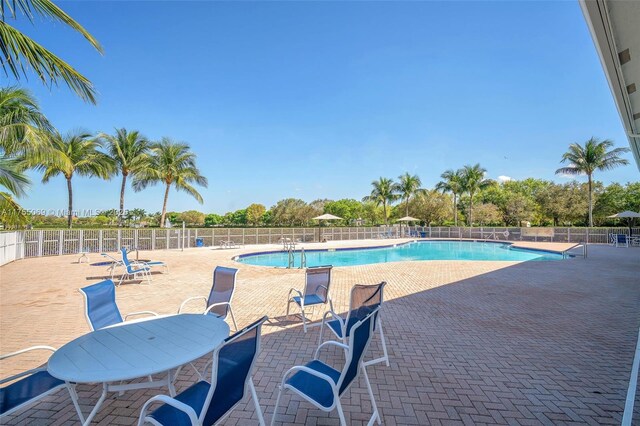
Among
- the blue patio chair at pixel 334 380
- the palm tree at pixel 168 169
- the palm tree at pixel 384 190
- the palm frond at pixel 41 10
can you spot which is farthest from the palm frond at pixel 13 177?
the palm tree at pixel 384 190

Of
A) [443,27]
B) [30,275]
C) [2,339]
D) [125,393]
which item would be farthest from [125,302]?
[443,27]

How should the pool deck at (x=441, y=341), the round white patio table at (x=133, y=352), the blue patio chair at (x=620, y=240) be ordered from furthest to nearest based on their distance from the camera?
the blue patio chair at (x=620, y=240) < the pool deck at (x=441, y=341) < the round white patio table at (x=133, y=352)

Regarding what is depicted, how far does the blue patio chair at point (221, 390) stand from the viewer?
150 cm

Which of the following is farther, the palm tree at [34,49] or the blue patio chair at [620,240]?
the blue patio chair at [620,240]

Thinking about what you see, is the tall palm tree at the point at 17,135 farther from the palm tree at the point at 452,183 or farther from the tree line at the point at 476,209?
the palm tree at the point at 452,183

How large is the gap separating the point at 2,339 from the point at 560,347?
304 inches

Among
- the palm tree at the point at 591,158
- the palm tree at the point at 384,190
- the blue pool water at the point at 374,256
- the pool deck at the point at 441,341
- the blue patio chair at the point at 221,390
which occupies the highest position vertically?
the palm tree at the point at 591,158

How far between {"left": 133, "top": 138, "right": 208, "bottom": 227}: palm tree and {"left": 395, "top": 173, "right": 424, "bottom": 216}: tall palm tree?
69.8 feet

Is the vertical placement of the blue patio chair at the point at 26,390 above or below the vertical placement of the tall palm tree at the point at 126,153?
below

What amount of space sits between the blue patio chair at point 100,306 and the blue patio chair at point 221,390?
4.64 feet

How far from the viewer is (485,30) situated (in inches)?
346

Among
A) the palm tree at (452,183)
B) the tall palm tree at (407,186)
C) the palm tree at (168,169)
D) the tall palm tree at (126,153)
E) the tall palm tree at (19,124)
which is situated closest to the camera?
the tall palm tree at (19,124)

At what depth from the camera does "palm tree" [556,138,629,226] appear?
22286 mm

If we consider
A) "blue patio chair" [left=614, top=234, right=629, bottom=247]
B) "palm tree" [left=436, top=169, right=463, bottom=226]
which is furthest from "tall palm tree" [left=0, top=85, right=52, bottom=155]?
"palm tree" [left=436, top=169, right=463, bottom=226]
